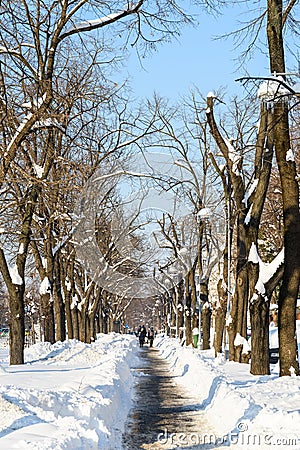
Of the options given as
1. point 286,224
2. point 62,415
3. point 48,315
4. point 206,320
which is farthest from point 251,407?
point 206,320

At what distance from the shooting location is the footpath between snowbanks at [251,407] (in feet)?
28.4

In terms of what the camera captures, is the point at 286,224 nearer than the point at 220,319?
Yes

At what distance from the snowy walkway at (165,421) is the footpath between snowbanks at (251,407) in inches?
12.0

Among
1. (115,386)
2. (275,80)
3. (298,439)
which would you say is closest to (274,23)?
(275,80)

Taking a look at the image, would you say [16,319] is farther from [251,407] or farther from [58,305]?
[58,305]

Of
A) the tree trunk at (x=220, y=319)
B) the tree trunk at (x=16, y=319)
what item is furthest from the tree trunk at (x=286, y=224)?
the tree trunk at (x=220, y=319)

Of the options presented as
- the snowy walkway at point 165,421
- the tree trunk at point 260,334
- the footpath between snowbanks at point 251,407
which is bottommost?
the snowy walkway at point 165,421

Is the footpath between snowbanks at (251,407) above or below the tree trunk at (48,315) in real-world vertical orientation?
below

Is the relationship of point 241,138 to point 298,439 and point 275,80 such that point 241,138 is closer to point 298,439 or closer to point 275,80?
point 275,80

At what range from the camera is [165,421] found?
1236 centimetres

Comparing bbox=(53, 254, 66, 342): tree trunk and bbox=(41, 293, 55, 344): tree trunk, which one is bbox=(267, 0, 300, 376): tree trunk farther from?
bbox=(53, 254, 66, 342): tree trunk

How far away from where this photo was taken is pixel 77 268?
42.7 meters

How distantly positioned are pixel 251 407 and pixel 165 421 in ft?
7.36

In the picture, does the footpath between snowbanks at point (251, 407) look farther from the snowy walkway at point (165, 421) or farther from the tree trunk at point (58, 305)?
the tree trunk at point (58, 305)
